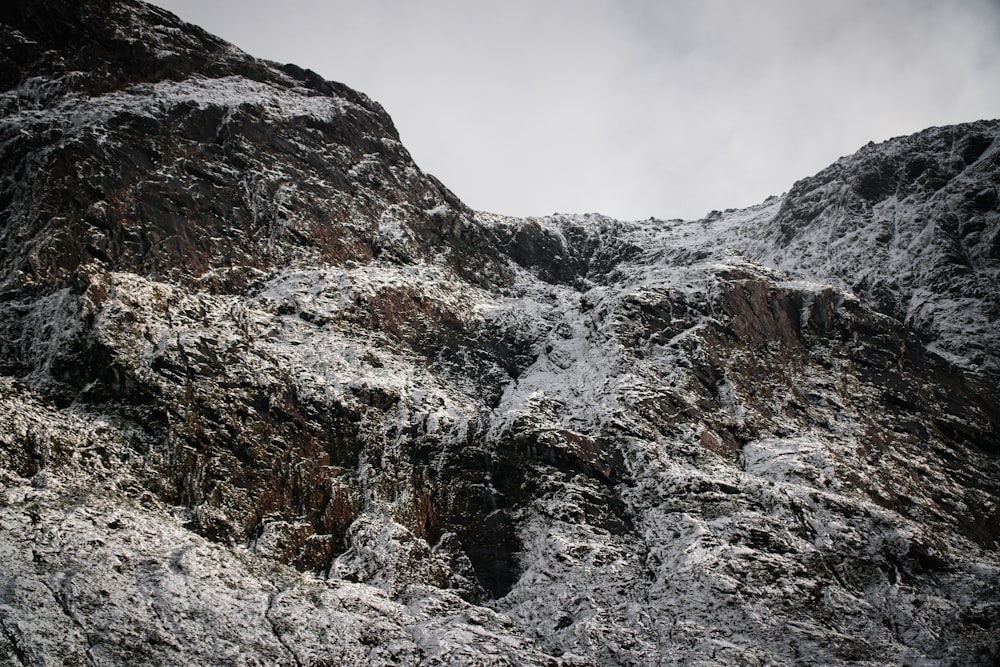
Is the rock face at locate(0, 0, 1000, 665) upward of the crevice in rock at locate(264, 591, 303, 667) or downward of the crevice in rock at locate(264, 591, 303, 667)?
upward

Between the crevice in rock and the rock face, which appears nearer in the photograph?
the crevice in rock

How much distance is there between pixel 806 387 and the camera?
1300 inches

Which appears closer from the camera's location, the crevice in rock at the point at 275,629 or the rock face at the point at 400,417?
the crevice in rock at the point at 275,629

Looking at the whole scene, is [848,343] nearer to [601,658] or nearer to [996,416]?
[996,416]

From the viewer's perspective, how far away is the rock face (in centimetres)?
1958

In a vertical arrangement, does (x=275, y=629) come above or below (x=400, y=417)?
below

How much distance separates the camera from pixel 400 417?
27328mm

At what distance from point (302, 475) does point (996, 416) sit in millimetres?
33154

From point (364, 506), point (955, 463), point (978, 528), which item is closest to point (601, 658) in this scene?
point (364, 506)

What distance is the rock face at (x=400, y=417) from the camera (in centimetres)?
1958

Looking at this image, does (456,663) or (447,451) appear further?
(447,451)

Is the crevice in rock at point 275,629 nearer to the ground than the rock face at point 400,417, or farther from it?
nearer to the ground

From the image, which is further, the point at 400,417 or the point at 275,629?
the point at 400,417

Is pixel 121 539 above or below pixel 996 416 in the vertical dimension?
below
